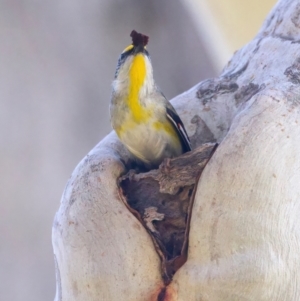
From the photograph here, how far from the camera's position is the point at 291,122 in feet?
2.15

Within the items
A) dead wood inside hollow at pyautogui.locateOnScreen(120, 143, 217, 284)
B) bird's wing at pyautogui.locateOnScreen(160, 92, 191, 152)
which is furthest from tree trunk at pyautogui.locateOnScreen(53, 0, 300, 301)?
bird's wing at pyautogui.locateOnScreen(160, 92, 191, 152)

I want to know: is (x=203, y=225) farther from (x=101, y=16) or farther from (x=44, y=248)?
(x=101, y=16)

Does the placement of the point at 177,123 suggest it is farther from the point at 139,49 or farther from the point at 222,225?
the point at 222,225

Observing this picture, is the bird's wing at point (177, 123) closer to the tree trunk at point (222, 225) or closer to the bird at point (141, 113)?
the bird at point (141, 113)

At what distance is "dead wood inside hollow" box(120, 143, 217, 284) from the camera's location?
68 cm

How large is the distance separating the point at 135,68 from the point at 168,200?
25 cm

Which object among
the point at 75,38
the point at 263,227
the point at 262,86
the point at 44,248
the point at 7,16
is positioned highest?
the point at 7,16

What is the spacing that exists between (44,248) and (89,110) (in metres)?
0.53

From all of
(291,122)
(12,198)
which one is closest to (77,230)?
(291,122)

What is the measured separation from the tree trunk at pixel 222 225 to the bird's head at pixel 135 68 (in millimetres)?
156

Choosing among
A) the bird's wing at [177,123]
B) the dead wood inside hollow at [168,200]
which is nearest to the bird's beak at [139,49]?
the bird's wing at [177,123]

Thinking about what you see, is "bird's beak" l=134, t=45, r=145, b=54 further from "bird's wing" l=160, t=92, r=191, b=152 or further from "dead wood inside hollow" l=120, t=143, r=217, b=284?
"dead wood inside hollow" l=120, t=143, r=217, b=284

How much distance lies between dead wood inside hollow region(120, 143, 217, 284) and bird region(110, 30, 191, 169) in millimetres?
120

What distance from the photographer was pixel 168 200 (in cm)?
73
